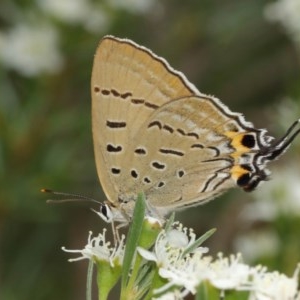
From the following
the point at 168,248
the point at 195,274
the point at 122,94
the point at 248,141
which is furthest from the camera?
the point at 122,94

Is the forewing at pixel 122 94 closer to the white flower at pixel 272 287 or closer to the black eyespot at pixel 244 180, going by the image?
the black eyespot at pixel 244 180

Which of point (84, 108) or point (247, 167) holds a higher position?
point (84, 108)

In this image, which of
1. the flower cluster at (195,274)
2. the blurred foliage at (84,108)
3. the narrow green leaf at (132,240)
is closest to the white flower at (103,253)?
the flower cluster at (195,274)

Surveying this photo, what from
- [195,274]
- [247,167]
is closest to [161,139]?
[247,167]

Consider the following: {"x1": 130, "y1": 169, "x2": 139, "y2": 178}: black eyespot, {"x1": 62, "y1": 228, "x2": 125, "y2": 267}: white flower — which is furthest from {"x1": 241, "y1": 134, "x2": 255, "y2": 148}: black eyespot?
{"x1": 62, "y1": 228, "x2": 125, "y2": 267}: white flower

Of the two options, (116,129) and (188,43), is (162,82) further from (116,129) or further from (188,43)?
(188,43)

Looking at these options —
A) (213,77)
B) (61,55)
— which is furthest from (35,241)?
(213,77)

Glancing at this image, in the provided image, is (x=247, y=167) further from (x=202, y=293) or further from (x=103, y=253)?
(x=202, y=293)
